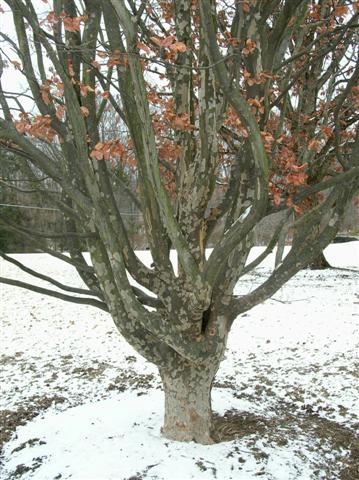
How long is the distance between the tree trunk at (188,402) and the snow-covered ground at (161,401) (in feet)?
0.41

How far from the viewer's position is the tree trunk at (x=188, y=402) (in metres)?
3.13

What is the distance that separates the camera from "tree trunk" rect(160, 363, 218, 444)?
10.3ft

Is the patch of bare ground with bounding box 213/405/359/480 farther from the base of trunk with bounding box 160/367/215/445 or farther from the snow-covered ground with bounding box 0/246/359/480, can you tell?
the base of trunk with bounding box 160/367/215/445

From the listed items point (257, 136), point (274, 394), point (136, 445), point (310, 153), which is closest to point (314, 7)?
point (310, 153)

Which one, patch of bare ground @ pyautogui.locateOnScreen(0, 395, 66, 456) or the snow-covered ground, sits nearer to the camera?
the snow-covered ground

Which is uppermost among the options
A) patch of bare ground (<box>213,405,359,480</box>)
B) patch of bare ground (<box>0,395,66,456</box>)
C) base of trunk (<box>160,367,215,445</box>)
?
base of trunk (<box>160,367,215,445</box>)

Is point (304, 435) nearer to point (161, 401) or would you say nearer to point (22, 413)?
point (161, 401)

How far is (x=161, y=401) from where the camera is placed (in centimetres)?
400

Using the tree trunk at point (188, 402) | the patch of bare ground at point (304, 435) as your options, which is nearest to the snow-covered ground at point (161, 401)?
the patch of bare ground at point (304, 435)

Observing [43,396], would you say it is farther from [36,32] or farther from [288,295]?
[288,295]

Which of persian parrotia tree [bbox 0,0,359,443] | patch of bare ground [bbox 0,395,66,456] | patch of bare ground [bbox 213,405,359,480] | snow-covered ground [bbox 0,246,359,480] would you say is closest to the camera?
persian parrotia tree [bbox 0,0,359,443]

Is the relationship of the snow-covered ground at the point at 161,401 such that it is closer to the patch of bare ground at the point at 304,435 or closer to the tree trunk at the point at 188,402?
the patch of bare ground at the point at 304,435

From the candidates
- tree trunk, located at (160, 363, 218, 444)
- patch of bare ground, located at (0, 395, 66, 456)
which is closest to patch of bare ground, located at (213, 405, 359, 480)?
tree trunk, located at (160, 363, 218, 444)

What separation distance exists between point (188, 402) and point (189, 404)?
16mm
